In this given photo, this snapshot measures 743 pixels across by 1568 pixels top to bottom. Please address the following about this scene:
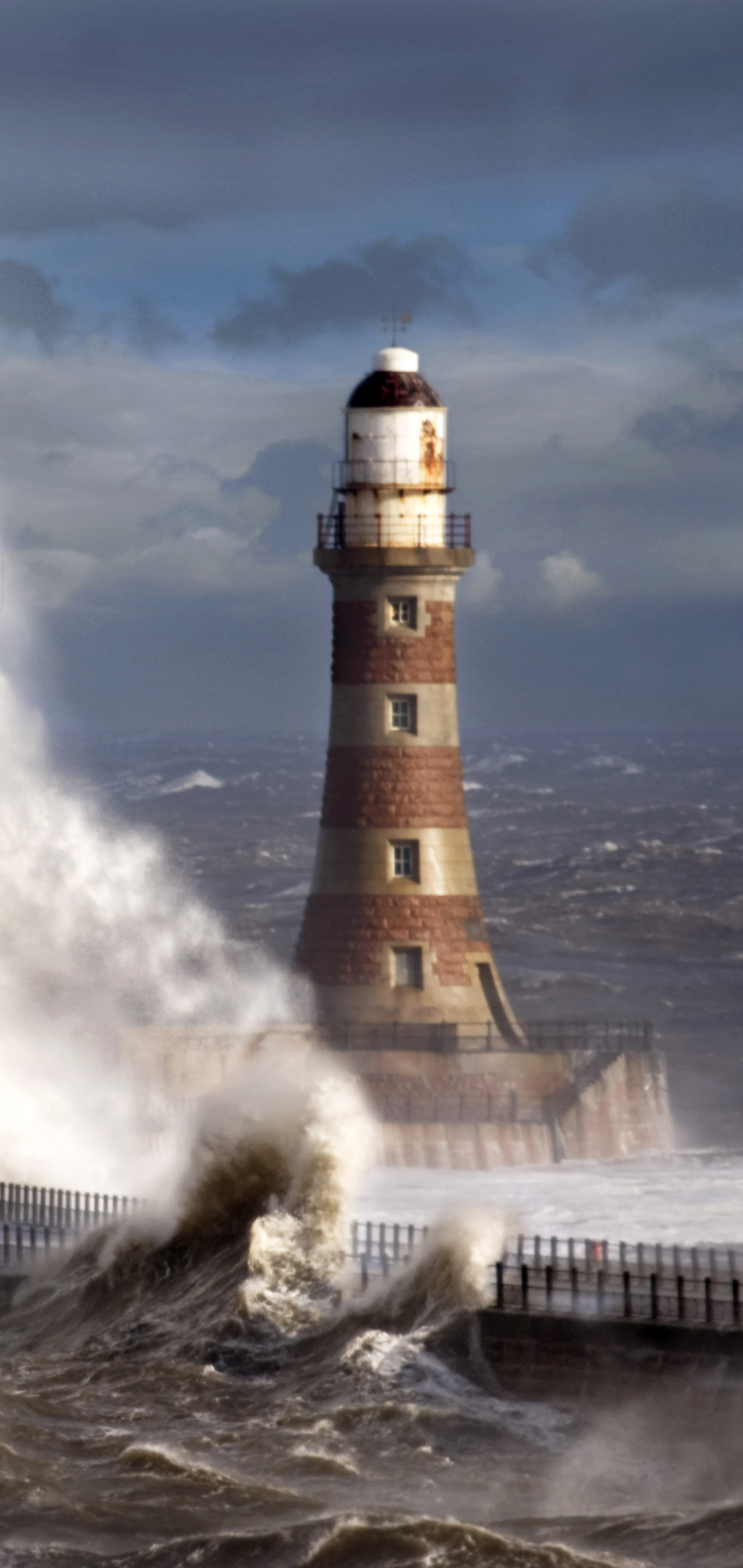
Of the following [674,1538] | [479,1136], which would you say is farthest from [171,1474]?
[479,1136]

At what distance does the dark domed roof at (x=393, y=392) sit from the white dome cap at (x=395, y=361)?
2.3 inches

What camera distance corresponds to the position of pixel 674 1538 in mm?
22203

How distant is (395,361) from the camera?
44938 mm

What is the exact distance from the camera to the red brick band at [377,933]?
44.5 m

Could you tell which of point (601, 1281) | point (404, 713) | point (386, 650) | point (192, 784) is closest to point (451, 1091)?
point (404, 713)

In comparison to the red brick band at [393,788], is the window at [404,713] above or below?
above

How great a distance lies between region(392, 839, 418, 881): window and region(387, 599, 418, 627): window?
143 inches

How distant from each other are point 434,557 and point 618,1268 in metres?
17.0

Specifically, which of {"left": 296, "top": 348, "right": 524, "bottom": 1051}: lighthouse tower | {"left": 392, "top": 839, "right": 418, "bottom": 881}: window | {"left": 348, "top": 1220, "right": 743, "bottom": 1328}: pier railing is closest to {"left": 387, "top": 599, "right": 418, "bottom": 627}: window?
{"left": 296, "top": 348, "right": 524, "bottom": 1051}: lighthouse tower

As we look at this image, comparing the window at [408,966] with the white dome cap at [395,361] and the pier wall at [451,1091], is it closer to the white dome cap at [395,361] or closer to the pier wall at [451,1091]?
the pier wall at [451,1091]

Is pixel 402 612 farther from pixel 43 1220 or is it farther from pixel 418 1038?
pixel 43 1220

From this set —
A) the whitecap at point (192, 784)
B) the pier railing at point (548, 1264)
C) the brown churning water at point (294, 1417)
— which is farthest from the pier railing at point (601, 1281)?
the whitecap at point (192, 784)

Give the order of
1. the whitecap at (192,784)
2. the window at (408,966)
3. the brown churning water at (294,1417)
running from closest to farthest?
1. the brown churning water at (294,1417)
2. the window at (408,966)
3. the whitecap at (192,784)

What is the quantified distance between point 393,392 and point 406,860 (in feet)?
25.5
